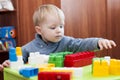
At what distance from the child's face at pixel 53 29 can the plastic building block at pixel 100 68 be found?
410 millimetres

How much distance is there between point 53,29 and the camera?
1191 millimetres

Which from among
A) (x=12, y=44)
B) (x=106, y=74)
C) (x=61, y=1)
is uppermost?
(x=61, y=1)

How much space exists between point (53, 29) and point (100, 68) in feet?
1.52

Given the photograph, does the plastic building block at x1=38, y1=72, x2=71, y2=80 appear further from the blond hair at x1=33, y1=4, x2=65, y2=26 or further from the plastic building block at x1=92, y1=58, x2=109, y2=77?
the blond hair at x1=33, y1=4, x2=65, y2=26

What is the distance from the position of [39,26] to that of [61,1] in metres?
0.83

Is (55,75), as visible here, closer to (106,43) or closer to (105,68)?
(105,68)

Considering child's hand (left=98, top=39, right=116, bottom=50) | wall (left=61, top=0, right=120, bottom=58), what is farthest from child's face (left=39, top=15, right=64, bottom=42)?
wall (left=61, top=0, right=120, bottom=58)

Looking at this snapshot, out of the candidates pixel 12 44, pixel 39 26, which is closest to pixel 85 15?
pixel 12 44

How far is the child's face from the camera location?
1173mm

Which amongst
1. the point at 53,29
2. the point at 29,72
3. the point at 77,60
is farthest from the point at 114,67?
the point at 53,29

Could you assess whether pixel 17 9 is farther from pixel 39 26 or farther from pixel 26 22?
pixel 39 26

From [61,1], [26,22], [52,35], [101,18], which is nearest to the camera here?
[52,35]

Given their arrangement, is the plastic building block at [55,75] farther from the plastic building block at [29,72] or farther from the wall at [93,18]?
the wall at [93,18]

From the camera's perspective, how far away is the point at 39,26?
4.23 ft
